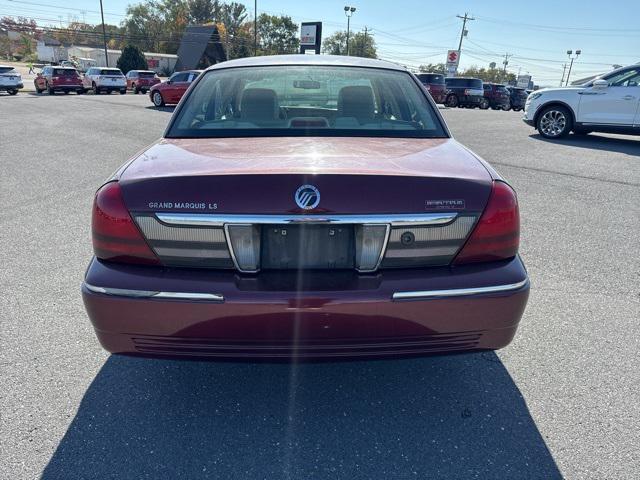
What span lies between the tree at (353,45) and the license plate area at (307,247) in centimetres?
11282

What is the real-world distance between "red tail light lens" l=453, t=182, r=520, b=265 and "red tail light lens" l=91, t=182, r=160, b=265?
53.5 inches

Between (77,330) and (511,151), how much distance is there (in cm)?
978

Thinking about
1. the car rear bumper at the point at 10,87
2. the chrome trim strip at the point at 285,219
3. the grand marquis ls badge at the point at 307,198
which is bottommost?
the car rear bumper at the point at 10,87

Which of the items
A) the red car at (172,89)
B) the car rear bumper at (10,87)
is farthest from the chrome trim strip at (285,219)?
the car rear bumper at (10,87)

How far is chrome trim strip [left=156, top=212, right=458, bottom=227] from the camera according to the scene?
184 centimetres

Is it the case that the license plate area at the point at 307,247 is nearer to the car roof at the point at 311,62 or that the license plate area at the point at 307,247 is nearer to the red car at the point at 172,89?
the car roof at the point at 311,62

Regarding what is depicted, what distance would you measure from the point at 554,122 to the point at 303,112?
10898 mm

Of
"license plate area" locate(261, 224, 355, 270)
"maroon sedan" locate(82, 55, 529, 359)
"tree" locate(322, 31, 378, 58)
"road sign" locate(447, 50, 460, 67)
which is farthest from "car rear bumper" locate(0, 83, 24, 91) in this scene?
"tree" locate(322, 31, 378, 58)

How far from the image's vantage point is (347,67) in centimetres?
322

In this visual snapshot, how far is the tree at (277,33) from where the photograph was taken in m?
97.9

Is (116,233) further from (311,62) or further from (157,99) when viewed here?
(157,99)

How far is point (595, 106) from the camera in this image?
11016mm

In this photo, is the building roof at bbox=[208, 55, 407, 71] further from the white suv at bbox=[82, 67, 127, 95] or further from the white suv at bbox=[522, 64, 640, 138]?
the white suv at bbox=[82, 67, 127, 95]

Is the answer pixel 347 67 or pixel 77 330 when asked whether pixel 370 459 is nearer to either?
pixel 77 330
